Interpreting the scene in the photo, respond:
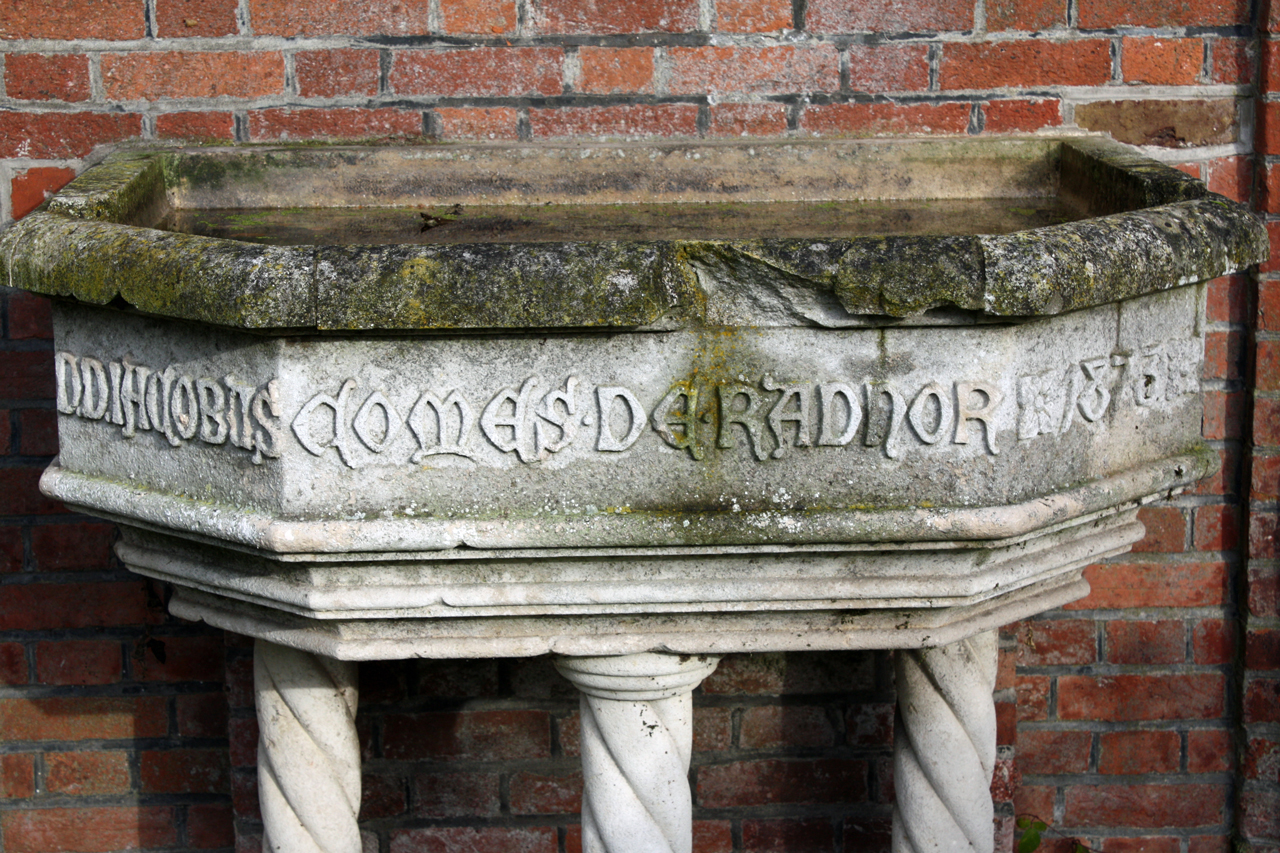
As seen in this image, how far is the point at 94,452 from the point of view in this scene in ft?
5.08

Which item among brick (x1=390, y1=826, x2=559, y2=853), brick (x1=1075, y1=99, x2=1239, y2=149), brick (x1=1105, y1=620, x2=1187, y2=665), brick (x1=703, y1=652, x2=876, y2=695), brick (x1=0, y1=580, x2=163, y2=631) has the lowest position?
brick (x1=390, y1=826, x2=559, y2=853)

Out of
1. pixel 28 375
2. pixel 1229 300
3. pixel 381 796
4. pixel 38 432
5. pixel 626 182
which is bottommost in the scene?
pixel 381 796

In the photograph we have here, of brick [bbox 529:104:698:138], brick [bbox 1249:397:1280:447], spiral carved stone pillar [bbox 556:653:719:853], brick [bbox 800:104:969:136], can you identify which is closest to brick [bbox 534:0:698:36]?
brick [bbox 529:104:698:138]

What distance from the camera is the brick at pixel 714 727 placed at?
90.5 inches

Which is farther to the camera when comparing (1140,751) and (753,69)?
(1140,751)

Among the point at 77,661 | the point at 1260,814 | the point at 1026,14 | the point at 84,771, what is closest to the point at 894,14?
the point at 1026,14

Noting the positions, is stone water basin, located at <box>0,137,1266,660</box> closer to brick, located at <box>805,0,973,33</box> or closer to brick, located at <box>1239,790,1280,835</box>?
brick, located at <box>805,0,973,33</box>

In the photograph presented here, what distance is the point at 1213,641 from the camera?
2266 millimetres

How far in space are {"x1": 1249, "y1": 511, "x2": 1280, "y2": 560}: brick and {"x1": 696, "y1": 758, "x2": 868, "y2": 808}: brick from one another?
773 mm

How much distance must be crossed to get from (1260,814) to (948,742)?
872mm

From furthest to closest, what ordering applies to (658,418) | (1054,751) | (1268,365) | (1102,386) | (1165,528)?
1. (1054,751)
2. (1165,528)
3. (1268,365)
4. (1102,386)
5. (658,418)

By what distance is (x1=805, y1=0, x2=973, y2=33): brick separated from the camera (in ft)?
6.68

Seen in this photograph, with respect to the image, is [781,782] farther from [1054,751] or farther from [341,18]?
[341,18]

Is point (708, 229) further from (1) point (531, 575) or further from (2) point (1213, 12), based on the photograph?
(2) point (1213, 12)
